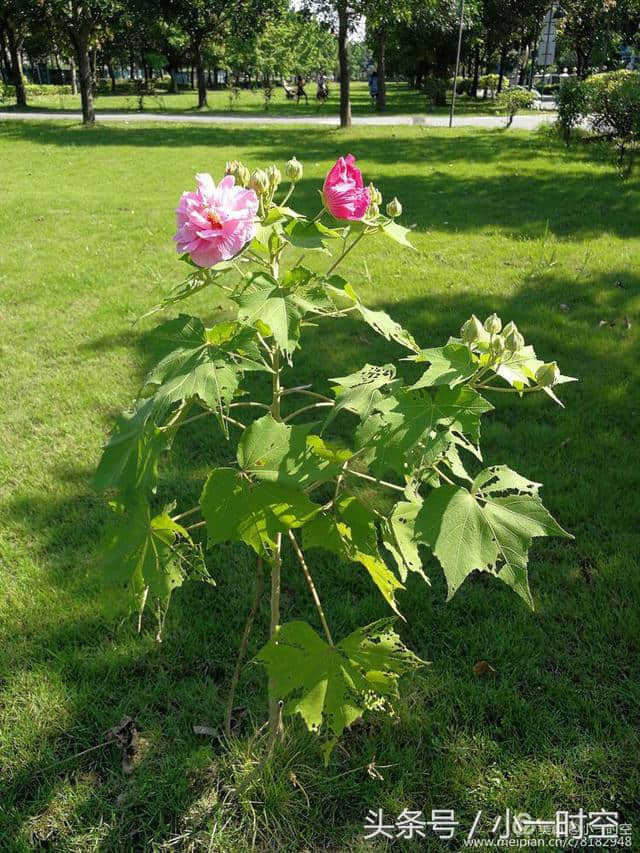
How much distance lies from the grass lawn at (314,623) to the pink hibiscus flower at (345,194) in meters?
1.08

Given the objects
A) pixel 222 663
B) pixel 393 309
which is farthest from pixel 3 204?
pixel 222 663

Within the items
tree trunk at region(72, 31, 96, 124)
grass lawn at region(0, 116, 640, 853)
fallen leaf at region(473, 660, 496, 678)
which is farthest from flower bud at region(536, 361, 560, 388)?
tree trunk at region(72, 31, 96, 124)

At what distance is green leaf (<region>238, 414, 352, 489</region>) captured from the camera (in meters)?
1.34

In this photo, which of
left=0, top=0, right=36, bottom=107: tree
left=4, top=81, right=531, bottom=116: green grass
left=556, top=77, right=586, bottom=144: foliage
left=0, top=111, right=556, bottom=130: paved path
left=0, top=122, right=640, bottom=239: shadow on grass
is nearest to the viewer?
left=0, top=122, right=640, bottom=239: shadow on grass

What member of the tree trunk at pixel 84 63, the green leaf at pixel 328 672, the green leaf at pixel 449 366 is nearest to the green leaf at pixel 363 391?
the green leaf at pixel 449 366

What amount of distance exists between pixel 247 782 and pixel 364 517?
942mm

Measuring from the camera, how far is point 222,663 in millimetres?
2277

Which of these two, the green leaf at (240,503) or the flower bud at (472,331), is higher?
the flower bud at (472,331)

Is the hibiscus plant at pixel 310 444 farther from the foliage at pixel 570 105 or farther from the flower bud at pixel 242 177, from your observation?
the foliage at pixel 570 105

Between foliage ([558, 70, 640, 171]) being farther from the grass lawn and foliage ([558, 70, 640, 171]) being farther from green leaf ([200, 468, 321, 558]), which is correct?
green leaf ([200, 468, 321, 558])

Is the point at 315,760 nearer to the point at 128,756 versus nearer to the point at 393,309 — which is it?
the point at 128,756

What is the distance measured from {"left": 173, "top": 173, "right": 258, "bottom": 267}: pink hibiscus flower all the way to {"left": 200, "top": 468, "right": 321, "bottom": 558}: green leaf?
0.43 meters

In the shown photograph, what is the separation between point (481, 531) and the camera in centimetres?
130

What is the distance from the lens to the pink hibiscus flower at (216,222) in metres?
1.26
